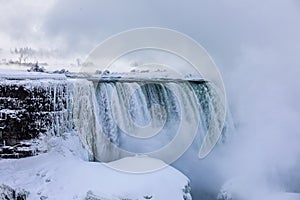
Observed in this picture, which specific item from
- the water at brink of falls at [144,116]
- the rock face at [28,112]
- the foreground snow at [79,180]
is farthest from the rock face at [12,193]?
the water at brink of falls at [144,116]

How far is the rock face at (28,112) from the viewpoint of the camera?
8922mm

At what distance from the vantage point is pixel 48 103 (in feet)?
31.1

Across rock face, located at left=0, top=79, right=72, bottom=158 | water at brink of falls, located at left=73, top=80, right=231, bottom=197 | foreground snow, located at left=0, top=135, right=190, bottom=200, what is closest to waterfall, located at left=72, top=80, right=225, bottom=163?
water at brink of falls, located at left=73, top=80, right=231, bottom=197

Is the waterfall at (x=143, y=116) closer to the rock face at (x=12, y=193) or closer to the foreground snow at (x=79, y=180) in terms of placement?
the foreground snow at (x=79, y=180)

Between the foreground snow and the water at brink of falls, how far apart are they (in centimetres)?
142

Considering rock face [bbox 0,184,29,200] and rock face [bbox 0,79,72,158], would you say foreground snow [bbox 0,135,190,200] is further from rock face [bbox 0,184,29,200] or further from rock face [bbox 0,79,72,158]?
rock face [bbox 0,79,72,158]


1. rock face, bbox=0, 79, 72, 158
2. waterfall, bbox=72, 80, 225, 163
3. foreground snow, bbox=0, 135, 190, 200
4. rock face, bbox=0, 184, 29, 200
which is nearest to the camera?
foreground snow, bbox=0, 135, 190, 200

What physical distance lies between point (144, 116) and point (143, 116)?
4 cm

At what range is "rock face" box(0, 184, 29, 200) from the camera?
25.6ft

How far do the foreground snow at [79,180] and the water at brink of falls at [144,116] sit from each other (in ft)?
4.66

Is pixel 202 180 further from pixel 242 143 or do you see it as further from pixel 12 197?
pixel 12 197

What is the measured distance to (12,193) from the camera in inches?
309

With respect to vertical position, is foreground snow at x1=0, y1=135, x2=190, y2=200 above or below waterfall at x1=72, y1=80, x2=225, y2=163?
below

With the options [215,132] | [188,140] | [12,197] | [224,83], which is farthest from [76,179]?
[224,83]
